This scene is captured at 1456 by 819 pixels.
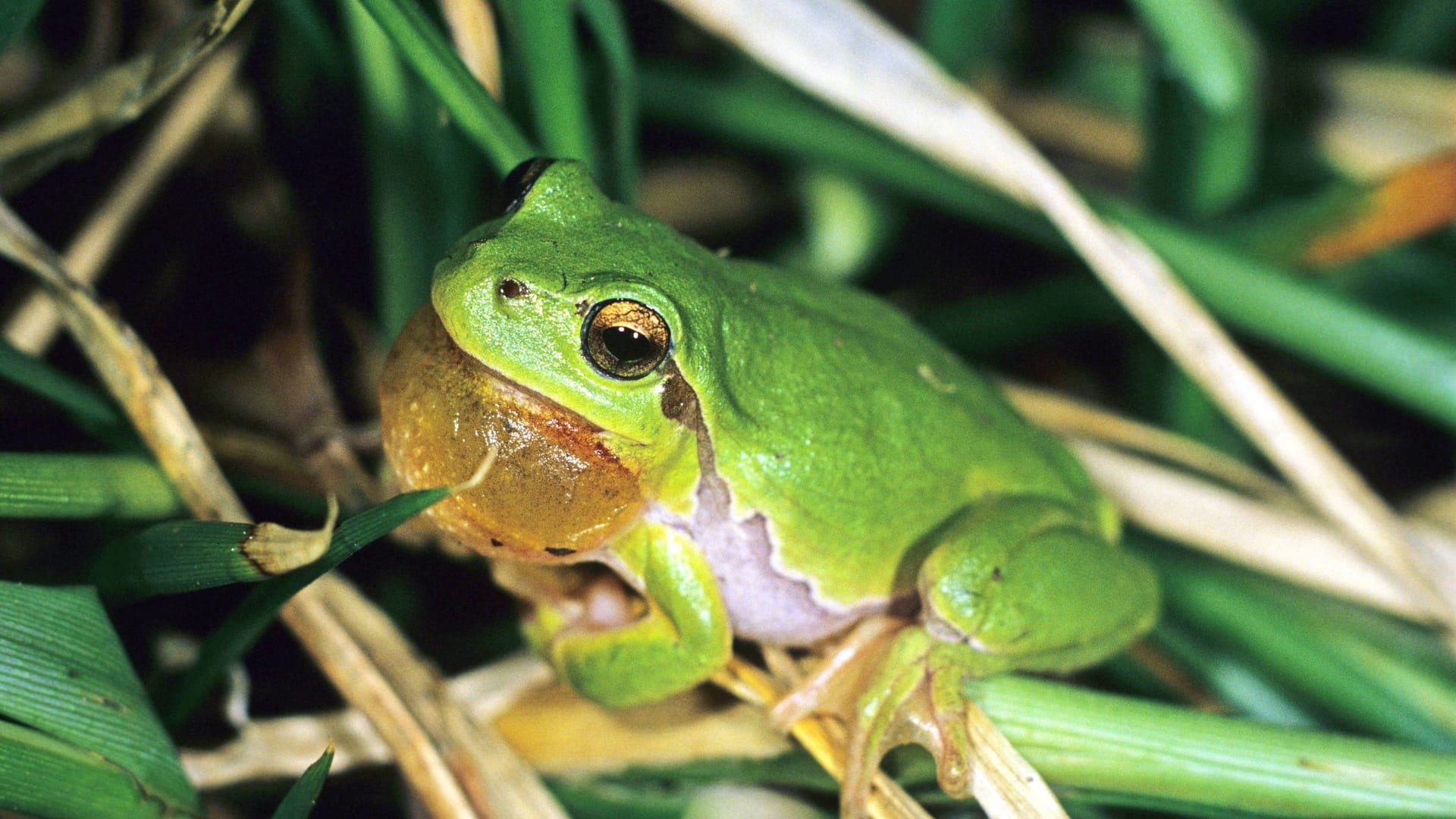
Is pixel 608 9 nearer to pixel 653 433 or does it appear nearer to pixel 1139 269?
pixel 653 433

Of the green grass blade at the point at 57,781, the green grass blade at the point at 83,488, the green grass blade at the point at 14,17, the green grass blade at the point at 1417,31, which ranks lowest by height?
the green grass blade at the point at 57,781

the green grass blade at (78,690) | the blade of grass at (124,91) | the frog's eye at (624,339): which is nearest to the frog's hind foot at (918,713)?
the frog's eye at (624,339)

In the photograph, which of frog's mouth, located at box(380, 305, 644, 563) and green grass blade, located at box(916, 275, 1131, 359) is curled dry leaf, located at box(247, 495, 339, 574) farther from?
green grass blade, located at box(916, 275, 1131, 359)

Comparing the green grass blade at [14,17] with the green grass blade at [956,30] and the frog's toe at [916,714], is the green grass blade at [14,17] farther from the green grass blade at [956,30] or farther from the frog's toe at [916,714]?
the green grass blade at [956,30]

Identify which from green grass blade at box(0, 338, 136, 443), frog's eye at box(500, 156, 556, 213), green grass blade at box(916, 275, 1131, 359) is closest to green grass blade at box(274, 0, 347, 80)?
frog's eye at box(500, 156, 556, 213)

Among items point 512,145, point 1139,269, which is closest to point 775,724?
point 512,145
